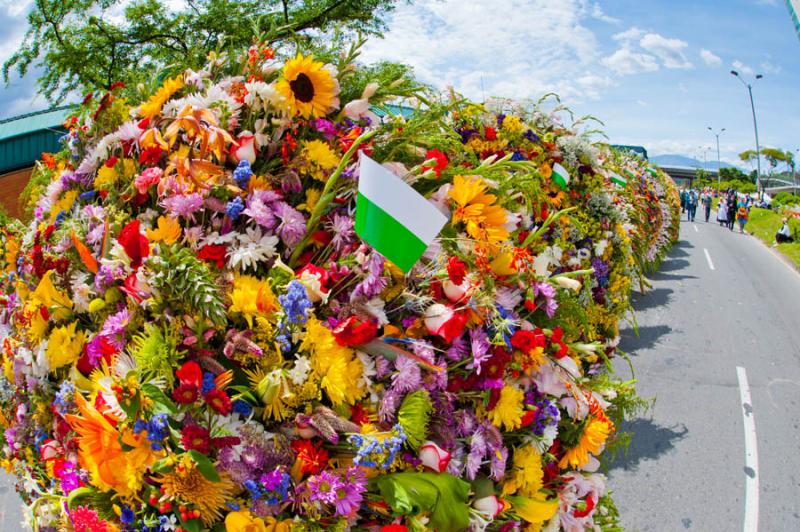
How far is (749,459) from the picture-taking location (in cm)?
533

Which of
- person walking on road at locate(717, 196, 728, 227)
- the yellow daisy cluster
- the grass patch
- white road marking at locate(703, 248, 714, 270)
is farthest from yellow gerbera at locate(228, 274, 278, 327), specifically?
person walking on road at locate(717, 196, 728, 227)

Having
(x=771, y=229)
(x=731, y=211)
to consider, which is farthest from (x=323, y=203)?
(x=731, y=211)

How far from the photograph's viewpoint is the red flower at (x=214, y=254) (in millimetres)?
1652

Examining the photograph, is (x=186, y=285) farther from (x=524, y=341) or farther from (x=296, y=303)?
(x=524, y=341)

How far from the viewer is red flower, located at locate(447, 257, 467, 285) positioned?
66.6 inches

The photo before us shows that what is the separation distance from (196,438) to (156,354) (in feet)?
0.84

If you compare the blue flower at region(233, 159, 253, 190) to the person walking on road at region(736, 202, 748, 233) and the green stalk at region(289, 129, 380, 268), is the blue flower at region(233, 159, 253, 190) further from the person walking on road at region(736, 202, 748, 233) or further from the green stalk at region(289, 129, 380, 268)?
the person walking on road at region(736, 202, 748, 233)

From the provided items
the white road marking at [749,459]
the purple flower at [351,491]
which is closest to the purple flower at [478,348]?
the purple flower at [351,491]

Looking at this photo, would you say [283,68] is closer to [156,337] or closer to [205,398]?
[156,337]

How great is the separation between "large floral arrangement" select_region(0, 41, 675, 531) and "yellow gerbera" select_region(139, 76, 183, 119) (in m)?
0.01

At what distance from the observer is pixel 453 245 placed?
186 centimetres

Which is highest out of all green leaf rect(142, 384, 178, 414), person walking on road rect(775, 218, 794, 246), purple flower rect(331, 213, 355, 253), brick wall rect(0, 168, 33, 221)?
purple flower rect(331, 213, 355, 253)

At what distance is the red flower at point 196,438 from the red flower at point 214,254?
489mm

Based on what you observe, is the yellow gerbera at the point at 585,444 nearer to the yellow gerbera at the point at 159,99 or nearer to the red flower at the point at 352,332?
the red flower at the point at 352,332
